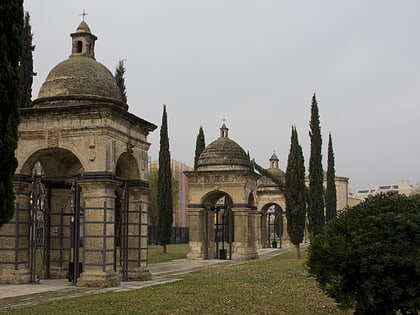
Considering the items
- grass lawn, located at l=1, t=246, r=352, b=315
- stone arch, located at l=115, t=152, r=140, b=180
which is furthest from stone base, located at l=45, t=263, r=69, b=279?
grass lawn, located at l=1, t=246, r=352, b=315

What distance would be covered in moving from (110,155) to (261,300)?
704cm

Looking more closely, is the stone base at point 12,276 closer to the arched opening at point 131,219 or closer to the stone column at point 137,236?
the arched opening at point 131,219

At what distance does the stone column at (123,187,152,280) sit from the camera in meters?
19.5

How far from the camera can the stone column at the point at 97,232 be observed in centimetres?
1712

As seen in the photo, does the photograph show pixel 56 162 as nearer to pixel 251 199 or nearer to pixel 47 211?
pixel 47 211

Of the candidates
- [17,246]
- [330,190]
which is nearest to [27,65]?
[17,246]

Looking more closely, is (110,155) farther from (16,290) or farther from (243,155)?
(243,155)

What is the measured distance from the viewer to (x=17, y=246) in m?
17.9

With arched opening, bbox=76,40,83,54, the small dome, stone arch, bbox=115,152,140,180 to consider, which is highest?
the small dome

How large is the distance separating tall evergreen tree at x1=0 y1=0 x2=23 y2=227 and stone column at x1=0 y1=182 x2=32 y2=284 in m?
6.79

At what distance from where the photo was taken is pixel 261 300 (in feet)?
44.0

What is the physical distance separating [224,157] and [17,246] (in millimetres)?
16642

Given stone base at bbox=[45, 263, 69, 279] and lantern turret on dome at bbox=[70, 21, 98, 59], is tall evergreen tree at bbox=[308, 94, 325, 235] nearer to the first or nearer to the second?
stone base at bbox=[45, 263, 69, 279]

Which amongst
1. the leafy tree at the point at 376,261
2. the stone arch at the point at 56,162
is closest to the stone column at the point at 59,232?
the stone arch at the point at 56,162
